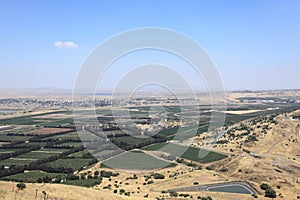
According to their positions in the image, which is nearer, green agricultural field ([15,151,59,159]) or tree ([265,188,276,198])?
tree ([265,188,276,198])

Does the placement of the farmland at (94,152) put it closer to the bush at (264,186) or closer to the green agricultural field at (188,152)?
the green agricultural field at (188,152)

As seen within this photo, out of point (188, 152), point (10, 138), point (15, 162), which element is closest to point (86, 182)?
point (15, 162)

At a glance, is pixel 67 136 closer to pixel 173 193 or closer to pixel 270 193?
pixel 173 193

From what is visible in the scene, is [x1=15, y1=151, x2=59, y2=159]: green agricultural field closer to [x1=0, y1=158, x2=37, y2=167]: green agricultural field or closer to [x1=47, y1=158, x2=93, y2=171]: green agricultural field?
[x1=0, y1=158, x2=37, y2=167]: green agricultural field

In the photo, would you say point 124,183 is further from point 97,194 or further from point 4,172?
point 4,172

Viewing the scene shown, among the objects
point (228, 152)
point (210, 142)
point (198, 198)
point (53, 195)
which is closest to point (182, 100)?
point (210, 142)

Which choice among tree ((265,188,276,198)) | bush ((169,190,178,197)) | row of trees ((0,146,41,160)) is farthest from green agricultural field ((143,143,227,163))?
row of trees ((0,146,41,160))
